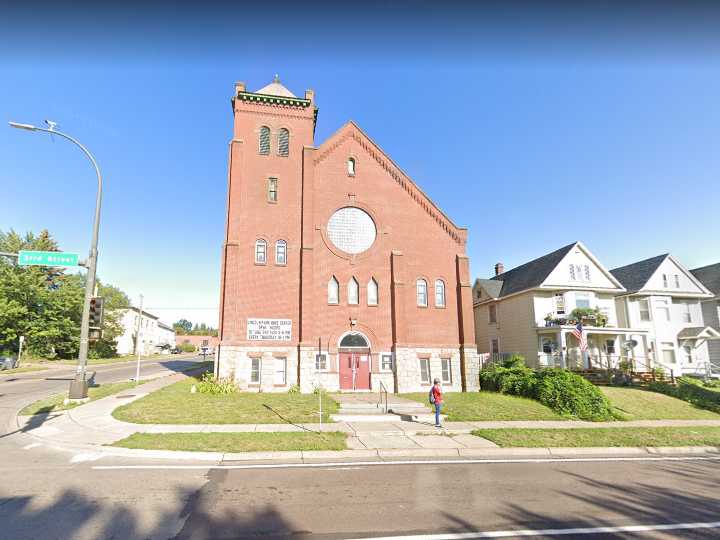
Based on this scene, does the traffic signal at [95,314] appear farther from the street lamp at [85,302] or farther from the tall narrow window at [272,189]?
the tall narrow window at [272,189]

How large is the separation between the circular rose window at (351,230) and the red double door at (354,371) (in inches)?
251

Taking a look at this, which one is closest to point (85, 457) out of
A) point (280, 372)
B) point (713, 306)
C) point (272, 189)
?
point (280, 372)

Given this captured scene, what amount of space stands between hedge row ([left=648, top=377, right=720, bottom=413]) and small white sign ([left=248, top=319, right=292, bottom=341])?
21198 millimetres

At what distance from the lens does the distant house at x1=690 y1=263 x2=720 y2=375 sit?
1307 inches

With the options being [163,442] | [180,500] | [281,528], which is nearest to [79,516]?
[180,500]

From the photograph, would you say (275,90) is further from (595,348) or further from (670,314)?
(670,314)

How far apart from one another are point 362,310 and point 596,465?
52.0ft

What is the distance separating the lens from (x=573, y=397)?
1747 cm

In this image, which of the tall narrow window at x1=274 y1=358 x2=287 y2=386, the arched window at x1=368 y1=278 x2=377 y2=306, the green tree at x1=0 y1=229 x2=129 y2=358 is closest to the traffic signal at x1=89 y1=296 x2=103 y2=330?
the tall narrow window at x1=274 y1=358 x2=287 y2=386

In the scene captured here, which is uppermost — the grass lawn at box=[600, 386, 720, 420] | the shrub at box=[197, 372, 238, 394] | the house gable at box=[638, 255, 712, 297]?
the house gable at box=[638, 255, 712, 297]

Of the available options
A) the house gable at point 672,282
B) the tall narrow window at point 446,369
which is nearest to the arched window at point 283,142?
the tall narrow window at point 446,369

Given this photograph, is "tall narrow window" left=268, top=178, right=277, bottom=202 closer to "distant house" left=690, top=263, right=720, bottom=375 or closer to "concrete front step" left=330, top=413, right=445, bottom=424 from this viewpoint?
"concrete front step" left=330, top=413, right=445, bottom=424

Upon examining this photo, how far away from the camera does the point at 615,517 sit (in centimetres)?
676

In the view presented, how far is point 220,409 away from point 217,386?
5410mm
